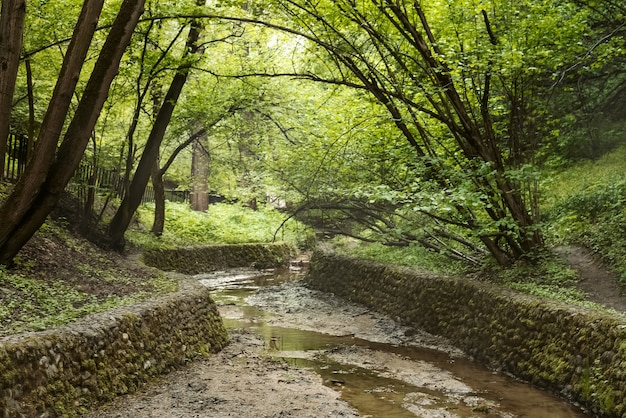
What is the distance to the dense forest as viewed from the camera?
8305mm

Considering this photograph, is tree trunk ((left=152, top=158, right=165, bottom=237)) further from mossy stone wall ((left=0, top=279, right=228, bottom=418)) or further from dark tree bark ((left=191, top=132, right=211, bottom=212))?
mossy stone wall ((left=0, top=279, right=228, bottom=418))

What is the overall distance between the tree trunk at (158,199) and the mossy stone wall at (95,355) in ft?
37.3

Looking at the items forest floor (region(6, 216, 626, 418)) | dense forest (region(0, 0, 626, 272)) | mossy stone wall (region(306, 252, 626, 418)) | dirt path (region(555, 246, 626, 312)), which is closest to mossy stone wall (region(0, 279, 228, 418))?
forest floor (region(6, 216, 626, 418))

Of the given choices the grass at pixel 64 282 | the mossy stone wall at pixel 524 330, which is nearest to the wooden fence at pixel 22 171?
the grass at pixel 64 282

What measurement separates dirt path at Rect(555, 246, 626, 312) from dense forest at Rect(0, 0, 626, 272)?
35 cm

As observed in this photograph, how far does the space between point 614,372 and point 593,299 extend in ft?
9.03

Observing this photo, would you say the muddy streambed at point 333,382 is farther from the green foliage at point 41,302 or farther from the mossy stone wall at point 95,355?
the green foliage at point 41,302

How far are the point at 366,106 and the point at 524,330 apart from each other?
6458mm

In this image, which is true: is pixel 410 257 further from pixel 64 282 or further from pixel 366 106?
pixel 64 282

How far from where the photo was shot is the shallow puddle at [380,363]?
276 inches

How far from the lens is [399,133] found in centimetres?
1280

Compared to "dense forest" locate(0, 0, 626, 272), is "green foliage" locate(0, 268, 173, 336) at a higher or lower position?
lower

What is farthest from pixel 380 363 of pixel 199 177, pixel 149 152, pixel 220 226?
pixel 199 177

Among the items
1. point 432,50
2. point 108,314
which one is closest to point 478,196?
point 432,50
